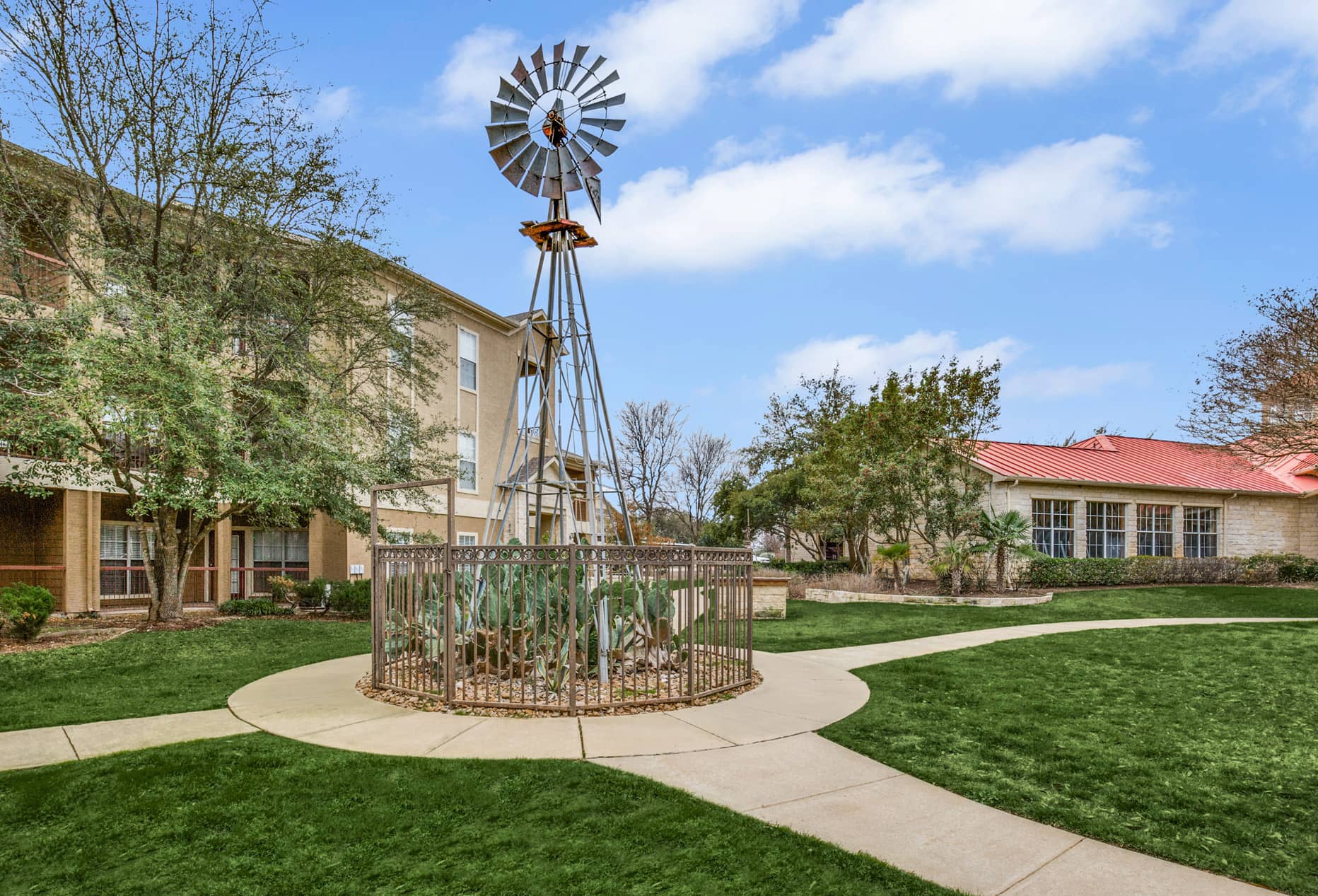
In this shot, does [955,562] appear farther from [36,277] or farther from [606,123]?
[36,277]

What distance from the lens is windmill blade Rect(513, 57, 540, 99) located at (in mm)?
9328

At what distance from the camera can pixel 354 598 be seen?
1794 centimetres

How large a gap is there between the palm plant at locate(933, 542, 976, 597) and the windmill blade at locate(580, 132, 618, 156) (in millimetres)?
14088

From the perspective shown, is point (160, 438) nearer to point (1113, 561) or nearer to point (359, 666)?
point (359, 666)

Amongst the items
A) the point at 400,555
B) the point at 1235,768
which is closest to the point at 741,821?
the point at 1235,768

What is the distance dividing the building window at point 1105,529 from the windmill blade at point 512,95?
71.9 feet

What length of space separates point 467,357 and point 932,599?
16724 millimetres

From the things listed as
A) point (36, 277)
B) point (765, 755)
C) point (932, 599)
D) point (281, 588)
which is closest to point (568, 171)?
point (765, 755)

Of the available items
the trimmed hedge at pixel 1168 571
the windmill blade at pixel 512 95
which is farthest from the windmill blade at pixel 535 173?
the trimmed hedge at pixel 1168 571

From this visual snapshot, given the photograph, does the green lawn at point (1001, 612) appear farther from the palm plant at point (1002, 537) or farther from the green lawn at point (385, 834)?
the green lawn at point (385, 834)

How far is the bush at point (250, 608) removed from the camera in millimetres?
17703

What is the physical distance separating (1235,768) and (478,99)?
10.1 metres

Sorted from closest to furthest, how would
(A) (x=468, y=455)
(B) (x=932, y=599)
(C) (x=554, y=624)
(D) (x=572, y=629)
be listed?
(D) (x=572, y=629) → (C) (x=554, y=624) → (B) (x=932, y=599) → (A) (x=468, y=455)

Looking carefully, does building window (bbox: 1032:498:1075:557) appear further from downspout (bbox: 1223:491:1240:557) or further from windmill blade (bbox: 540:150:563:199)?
windmill blade (bbox: 540:150:563:199)
